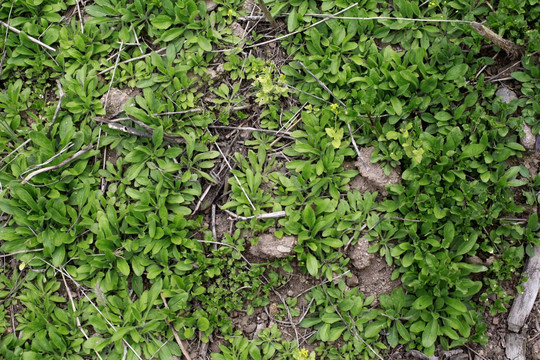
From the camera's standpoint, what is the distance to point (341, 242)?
3408 mm

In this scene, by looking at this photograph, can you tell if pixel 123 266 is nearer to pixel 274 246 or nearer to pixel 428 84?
pixel 274 246

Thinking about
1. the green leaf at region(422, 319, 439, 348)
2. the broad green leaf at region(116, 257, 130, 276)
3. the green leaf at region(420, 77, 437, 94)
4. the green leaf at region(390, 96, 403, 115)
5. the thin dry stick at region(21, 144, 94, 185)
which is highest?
the green leaf at region(420, 77, 437, 94)

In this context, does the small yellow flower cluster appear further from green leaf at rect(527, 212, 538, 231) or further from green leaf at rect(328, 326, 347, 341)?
green leaf at rect(527, 212, 538, 231)

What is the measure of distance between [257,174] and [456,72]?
183cm

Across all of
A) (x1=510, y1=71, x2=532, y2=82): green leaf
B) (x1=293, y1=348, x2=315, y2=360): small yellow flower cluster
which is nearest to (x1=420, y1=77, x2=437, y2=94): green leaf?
(x1=510, y1=71, x2=532, y2=82): green leaf

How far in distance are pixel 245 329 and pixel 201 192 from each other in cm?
119

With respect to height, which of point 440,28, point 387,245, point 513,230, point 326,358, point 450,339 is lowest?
point 326,358

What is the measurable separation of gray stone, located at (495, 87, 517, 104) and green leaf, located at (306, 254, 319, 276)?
2.02 m

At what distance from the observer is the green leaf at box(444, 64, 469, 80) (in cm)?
348

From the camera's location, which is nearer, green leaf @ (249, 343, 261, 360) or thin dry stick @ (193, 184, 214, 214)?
green leaf @ (249, 343, 261, 360)

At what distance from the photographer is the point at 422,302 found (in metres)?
3.27

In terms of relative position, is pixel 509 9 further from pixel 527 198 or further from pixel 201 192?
pixel 201 192

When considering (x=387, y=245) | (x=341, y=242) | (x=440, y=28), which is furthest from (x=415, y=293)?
(x=440, y=28)

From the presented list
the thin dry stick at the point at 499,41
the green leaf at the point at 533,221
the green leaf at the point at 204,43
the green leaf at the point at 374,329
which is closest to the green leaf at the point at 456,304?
the green leaf at the point at 374,329
